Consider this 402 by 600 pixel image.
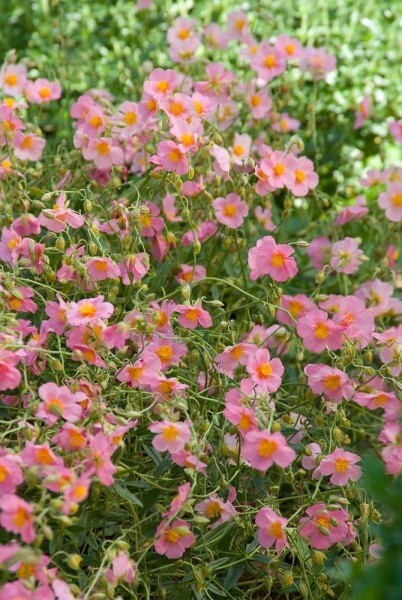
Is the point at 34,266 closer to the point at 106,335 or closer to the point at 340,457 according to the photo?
the point at 106,335

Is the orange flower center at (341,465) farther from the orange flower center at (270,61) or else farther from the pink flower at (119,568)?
the orange flower center at (270,61)

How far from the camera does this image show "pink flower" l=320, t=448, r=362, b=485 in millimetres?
1979

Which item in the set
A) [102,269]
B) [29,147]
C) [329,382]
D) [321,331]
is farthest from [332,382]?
[29,147]

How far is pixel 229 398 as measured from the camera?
6.29ft

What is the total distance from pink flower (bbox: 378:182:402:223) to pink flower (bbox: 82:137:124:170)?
75cm

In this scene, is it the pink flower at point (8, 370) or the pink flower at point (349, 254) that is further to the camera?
the pink flower at point (349, 254)

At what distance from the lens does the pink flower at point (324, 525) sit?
194 centimetres

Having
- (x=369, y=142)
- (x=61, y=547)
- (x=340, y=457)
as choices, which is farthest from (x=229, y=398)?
(x=369, y=142)

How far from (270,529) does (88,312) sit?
20.9 inches

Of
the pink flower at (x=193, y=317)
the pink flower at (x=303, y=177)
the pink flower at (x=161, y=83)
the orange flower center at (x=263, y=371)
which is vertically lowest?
the orange flower center at (x=263, y=371)

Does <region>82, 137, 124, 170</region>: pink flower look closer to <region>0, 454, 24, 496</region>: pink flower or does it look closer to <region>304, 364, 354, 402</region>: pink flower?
<region>304, 364, 354, 402</region>: pink flower

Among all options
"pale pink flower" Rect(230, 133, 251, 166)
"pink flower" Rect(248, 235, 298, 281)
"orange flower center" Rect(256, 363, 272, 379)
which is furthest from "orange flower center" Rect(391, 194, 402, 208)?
"orange flower center" Rect(256, 363, 272, 379)

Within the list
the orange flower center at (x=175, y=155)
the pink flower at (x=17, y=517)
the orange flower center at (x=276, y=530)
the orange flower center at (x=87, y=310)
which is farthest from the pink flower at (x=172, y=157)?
the pink flower at (x=17, y=517)

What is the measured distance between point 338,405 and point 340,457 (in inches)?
7.6
